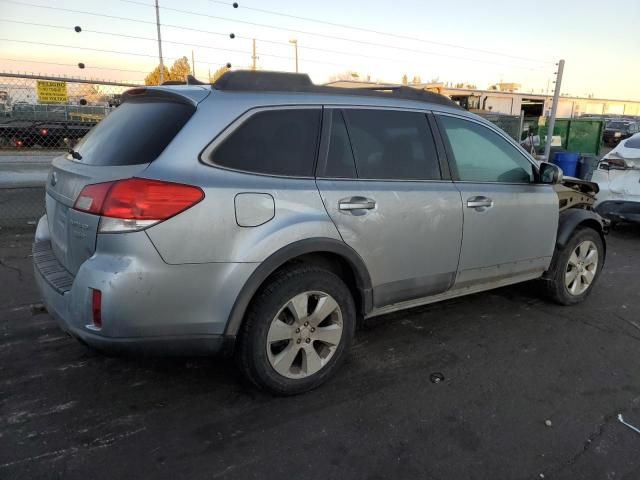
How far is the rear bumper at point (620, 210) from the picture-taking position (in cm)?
738

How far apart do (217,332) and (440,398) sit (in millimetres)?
1409

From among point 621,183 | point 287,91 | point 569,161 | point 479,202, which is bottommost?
point 569,161

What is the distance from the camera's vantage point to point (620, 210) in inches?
297

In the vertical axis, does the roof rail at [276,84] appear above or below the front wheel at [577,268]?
above

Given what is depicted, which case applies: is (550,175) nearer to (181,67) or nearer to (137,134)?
(137,134)

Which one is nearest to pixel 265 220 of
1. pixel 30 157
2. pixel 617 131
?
pixel 30 157

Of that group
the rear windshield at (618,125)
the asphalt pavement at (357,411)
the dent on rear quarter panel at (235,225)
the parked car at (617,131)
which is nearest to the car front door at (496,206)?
the asphalt pavement at (357,411)

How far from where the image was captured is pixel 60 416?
2.79 m

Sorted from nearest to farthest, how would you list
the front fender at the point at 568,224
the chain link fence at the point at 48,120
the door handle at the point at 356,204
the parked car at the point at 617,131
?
1. the door handle at the point at 356,204
2. the front fender at the point at 568,224
3. the chain link fence at the point at 48,120
4. the parked car at the point at 617,131

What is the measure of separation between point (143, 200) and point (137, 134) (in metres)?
0.55

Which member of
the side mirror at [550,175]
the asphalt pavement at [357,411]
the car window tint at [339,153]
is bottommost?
the asphalt pavement at [357,411]

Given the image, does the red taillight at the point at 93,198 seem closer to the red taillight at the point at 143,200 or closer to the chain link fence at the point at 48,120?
the red taillight at the point at 143,200

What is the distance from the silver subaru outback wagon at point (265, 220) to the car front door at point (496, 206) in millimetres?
18

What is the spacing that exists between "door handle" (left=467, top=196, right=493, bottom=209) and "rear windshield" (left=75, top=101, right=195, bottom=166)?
6.66ft
